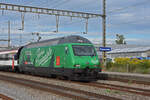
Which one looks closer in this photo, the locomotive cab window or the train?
the train

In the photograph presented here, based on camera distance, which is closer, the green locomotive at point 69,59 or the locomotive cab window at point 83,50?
the green locomotive at point 69,59

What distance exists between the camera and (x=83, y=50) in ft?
51.3

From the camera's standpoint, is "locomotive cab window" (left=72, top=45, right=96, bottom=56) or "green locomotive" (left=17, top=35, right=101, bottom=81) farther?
"locomotive cab window" (left=72, top=45, right=96, bottom=56)

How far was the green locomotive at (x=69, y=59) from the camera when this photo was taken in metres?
14.9

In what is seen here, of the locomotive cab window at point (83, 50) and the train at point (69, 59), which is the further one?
the locomotive cab window at point (83, 50)

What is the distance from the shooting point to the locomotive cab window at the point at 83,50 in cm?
→ 1531

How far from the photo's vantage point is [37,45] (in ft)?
68.0

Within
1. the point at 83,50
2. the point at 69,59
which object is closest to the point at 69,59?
the point at 69,59

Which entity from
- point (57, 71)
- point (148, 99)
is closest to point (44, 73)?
point (57, 71)

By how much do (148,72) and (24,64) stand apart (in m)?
12.0

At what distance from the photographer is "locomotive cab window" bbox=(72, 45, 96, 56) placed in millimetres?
15307

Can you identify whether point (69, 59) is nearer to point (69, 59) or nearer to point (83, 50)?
point (69, 59)

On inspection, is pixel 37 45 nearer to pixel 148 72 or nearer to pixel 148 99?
pixel 148 72

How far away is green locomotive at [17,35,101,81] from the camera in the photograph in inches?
587
